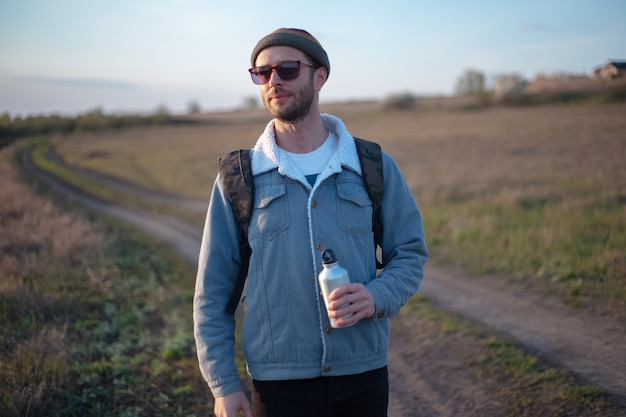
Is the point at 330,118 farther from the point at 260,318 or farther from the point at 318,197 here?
the point at 260,318

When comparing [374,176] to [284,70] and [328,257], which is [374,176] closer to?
[328,257]

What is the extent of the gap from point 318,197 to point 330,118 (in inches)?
19.9

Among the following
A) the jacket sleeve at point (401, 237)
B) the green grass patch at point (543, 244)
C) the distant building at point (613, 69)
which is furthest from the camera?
the green grass patch at point (543, 244)

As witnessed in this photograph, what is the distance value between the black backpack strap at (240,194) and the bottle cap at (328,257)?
39 cm

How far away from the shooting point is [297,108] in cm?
217

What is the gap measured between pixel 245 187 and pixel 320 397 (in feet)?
3.11

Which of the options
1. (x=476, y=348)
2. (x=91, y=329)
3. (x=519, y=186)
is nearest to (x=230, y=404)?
(x=476, y=348)

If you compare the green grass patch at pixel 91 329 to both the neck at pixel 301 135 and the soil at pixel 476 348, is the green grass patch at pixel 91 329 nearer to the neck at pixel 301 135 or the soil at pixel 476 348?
the soil at pixel 476 348

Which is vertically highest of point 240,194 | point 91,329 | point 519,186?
point 240,194

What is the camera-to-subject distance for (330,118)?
2451mm

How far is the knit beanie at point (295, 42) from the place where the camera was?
2.14 meters

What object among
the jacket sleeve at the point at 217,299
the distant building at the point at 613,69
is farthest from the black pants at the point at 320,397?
the distant building at the point at 613,69

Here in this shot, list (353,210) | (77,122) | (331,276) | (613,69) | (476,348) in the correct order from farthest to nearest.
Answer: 1. (77,122)
2. (613,69)
3. (476,348)
4. (353,210)
5. (331,276)

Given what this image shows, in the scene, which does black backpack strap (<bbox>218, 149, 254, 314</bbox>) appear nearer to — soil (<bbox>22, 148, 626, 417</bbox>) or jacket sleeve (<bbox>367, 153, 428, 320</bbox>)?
jacket sleeve (<bbox>367, 153, 428, 320</bbox>)
